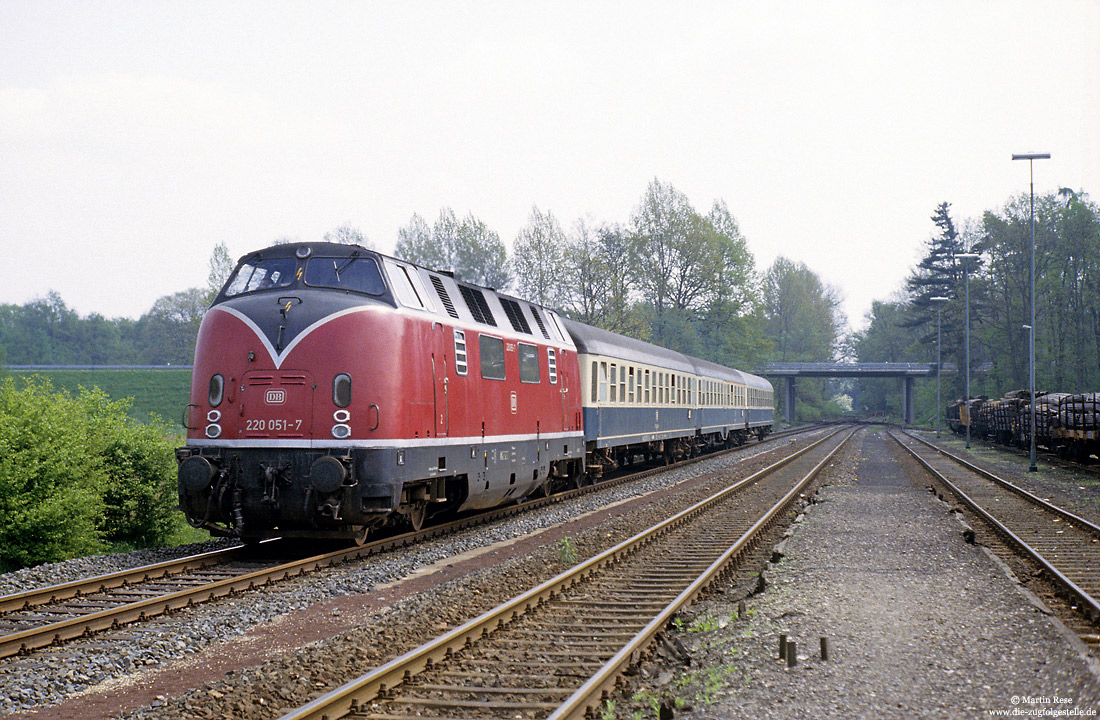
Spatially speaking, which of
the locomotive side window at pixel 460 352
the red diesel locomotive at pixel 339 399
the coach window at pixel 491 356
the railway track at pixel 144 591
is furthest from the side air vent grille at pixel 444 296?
the railway track at pixel 144 591

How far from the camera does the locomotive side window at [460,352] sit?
40.7ft

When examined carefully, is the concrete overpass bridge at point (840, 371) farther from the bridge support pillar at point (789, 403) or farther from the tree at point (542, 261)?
the tree at point (542, 261)

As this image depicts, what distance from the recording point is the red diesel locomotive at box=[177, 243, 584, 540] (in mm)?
10281

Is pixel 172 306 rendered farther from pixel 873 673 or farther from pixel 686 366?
pixel 873 673

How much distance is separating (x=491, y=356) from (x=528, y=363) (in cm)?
180

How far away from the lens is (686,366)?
30.9 m

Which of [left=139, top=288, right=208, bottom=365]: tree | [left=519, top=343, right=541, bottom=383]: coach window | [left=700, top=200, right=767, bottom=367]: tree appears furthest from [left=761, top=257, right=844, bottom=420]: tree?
[left=519, top=343, right=541, bottom=383]: coach window

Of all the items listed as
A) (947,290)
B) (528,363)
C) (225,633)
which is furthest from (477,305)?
(947,290)

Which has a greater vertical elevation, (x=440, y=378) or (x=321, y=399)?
(x=440, y=378)

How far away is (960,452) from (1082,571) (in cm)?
3071

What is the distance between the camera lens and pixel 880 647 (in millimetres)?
6973

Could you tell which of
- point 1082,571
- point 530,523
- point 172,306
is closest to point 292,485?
point 530,523

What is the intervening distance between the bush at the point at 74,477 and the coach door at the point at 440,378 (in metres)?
4.96

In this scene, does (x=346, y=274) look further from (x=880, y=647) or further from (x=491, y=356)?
(x=880, y=647)
